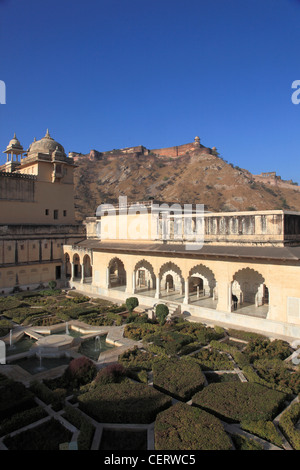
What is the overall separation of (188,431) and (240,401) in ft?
6.89

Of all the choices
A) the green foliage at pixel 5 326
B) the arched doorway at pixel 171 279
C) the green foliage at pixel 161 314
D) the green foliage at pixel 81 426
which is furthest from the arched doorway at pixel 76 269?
the green foliage at pixel 81 426

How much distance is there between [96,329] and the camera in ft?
50.9

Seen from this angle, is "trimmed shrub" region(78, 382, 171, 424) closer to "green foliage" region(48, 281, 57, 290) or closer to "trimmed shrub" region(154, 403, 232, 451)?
"trimmed shrub" region(154, 403, 232, 451)

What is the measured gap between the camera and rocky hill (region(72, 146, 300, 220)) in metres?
70.3

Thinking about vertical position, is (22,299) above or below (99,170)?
below

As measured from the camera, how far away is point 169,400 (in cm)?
838

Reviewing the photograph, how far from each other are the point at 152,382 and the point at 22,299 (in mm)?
14326

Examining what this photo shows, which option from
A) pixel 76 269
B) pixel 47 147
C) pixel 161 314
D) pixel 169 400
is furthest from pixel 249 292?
pixel 47 147

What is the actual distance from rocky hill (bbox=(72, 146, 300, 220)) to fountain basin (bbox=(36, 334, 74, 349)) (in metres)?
50.0

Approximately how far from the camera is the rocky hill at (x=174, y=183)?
2768 inches

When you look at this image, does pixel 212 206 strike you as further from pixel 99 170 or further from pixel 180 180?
pixel 99 170

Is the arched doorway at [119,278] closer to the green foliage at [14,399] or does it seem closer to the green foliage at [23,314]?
the green foliage at [23,314]

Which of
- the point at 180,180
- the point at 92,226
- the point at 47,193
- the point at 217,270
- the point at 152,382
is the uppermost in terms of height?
the point at 180,180
